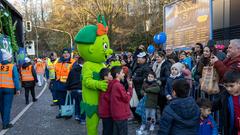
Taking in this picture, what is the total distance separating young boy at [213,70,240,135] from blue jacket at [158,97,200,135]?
0.33m

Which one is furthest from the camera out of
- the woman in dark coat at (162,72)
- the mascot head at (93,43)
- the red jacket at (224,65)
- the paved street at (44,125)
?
the woman in dark coat at (162,72)

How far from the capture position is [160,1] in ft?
108

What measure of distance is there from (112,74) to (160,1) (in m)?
28.3

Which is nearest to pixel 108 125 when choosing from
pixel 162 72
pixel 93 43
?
pixel 93 43

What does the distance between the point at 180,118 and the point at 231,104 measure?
60cm

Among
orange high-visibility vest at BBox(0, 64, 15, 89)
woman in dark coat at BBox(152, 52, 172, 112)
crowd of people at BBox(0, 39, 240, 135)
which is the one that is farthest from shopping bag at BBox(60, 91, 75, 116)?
woman in dark coat at BBox(152, 52, 172, 112)

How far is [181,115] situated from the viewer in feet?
13.3

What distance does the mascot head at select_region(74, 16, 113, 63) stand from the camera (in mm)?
6055

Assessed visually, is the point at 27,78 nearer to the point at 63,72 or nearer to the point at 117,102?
the point at 63,72

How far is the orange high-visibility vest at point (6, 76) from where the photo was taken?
805 cm

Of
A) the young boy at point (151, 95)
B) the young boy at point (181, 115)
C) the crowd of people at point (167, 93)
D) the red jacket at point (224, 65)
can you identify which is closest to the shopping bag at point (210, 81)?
the crowd of people at point (167, 93)

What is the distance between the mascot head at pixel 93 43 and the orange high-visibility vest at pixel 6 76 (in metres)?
2.70

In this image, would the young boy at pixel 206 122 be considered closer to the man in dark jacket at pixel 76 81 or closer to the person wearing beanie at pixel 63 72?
the man in dark jacket at pixel 76 81

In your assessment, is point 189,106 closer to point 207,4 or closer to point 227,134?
point 227,134
